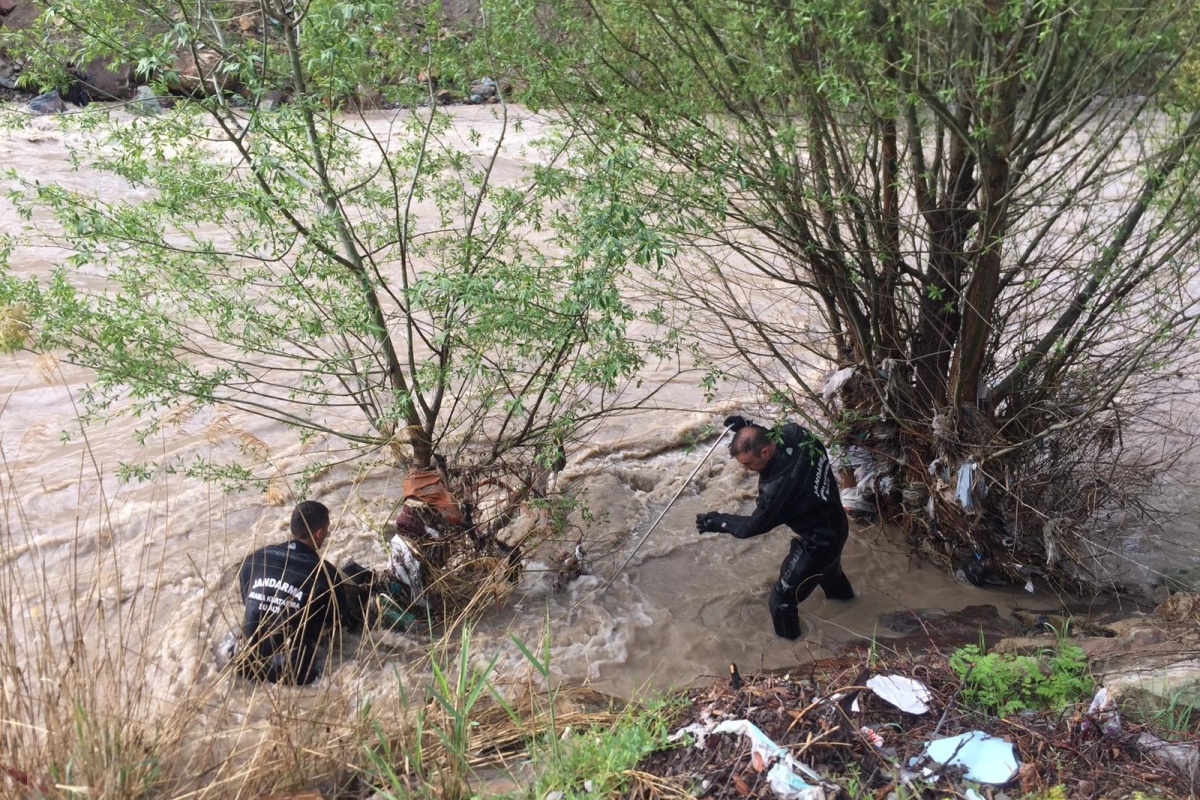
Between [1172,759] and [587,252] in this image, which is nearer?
[1172,759]

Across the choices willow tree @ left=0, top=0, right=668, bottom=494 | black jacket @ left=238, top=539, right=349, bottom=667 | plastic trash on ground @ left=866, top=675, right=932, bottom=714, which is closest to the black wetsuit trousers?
willow tree @ left=0, top=0, right=668, bottom=494

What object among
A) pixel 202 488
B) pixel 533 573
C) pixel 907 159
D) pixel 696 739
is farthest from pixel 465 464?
pixel 907 159

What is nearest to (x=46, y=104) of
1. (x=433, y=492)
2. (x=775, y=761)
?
(x=433, y=492)

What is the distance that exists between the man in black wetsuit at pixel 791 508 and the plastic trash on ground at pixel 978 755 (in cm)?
195

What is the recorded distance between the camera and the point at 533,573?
5.82 meters

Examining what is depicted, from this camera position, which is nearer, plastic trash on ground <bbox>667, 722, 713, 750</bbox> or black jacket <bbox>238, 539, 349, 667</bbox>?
plastic trash on ground <bbox>667, 722, 713, 750</bbox>

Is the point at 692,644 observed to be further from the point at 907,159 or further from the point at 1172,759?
the point at 907,159

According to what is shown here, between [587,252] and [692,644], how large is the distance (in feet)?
8.31

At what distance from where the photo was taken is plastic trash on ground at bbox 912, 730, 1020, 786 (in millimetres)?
3041

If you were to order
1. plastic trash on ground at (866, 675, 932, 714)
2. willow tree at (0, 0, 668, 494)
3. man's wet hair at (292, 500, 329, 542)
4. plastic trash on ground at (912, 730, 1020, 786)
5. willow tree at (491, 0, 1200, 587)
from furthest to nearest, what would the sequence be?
man's wet hair at (292, 500, 329, 542) < willow tree at (491, 0, 1200, 587) < willow tree at (0, 0, 668, 494) < plastic trash on ground at (866, 675, 932, 714) < plastic trash on ground at (912, 730, 1020, 786)

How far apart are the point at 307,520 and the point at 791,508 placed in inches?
104

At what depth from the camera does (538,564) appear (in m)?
5.89

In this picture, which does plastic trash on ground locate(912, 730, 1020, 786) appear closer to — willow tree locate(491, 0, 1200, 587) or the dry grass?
the dry grass

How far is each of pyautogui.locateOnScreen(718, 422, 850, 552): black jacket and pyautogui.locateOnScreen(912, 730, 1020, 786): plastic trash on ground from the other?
6.36 ft
